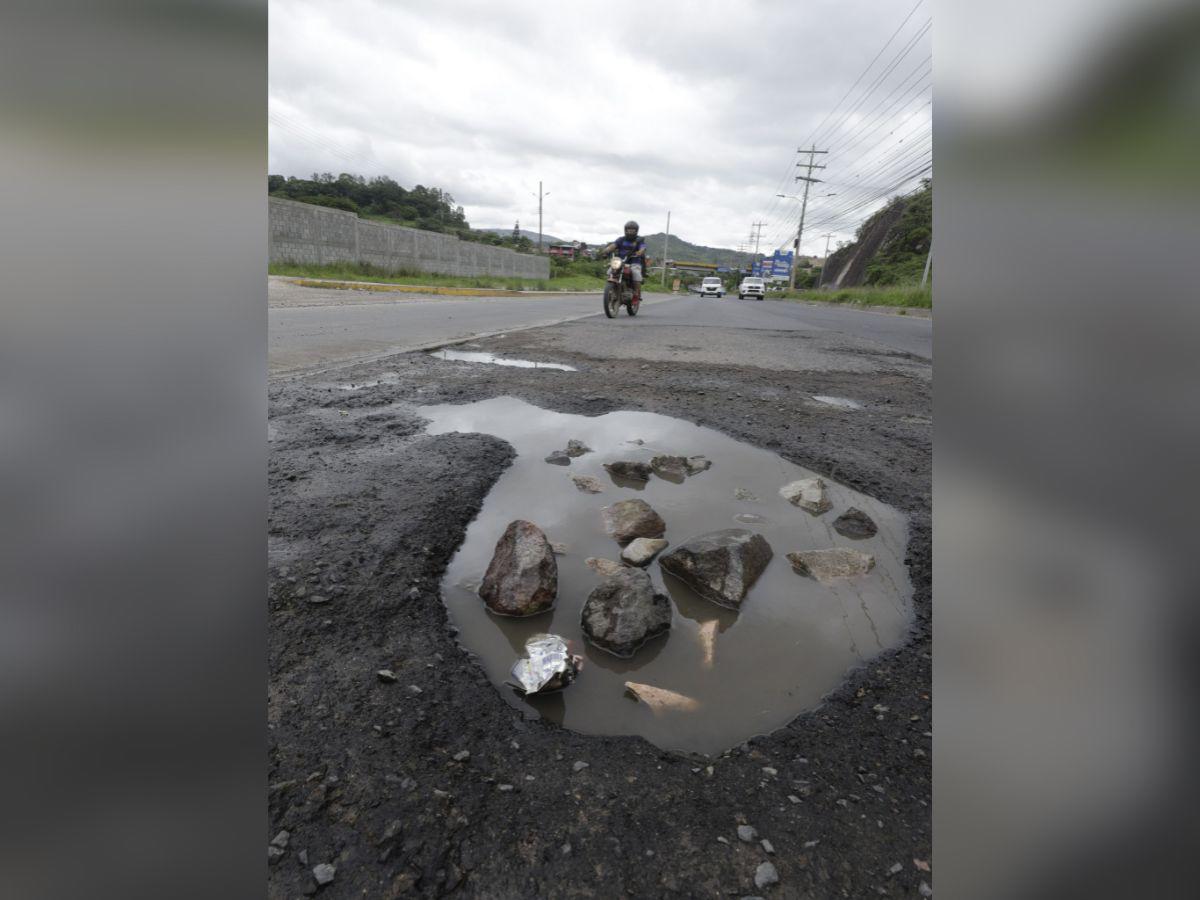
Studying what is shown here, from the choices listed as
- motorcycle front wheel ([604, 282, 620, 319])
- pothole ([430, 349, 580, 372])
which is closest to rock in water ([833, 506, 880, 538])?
pothole ([430, 349, 580, 372])

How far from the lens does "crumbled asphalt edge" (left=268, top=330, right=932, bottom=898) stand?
80 cm

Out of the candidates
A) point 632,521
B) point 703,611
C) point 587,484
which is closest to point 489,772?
point 703,611

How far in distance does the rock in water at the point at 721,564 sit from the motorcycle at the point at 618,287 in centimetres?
866

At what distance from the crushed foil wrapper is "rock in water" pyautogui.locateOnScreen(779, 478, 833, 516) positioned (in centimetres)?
117

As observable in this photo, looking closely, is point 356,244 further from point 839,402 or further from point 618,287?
point 839,402

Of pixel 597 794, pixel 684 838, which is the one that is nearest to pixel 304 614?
pixel 597 794

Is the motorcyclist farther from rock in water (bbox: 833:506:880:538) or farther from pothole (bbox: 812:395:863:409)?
rock in water (bbox: 833:506:880:538)

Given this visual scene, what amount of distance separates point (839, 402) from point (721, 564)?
2.50m

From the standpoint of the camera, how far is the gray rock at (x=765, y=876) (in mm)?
801

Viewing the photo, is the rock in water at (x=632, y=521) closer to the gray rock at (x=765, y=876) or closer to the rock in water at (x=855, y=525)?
the rock in water at (x=855, y=525)
